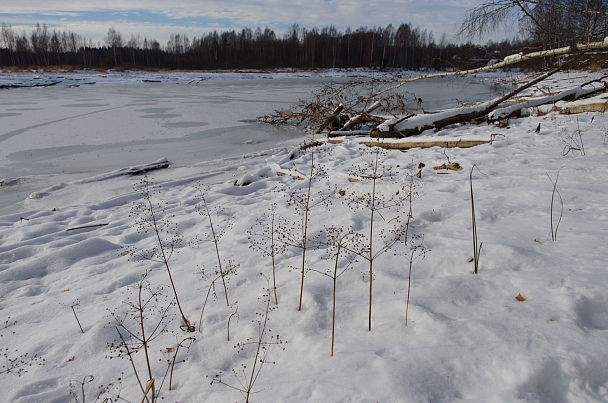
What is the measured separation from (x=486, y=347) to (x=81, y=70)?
54657 millimetres

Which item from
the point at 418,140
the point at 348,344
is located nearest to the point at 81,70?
the point at 418,140

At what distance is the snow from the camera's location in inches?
70.3

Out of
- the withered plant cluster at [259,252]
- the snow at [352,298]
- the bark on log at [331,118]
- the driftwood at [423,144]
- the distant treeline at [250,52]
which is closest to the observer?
the snow at [352,298]

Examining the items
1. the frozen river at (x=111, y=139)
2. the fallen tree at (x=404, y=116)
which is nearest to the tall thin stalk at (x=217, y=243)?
the frozen river at (x=111, y=139)

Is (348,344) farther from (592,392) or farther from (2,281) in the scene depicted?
(2,281)

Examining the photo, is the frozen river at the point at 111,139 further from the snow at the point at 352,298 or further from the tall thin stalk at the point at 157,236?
the snow at the point at 352,298

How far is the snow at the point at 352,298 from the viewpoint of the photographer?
70.3 inches

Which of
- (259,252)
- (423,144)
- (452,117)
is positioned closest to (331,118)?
(452,117)

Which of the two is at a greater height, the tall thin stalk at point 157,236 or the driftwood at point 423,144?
the driftwood at point 423,144

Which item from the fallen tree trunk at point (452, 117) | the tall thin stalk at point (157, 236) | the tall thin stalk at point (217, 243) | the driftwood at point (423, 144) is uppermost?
the fallen tree trunk at point (452, 117)

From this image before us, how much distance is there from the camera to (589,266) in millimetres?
2395

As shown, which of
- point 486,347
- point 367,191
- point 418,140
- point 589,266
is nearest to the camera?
point 486,347

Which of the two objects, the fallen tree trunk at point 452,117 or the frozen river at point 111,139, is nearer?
the frozen river at point 111,139

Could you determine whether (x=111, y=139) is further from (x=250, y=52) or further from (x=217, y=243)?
(x=250, y=52)
